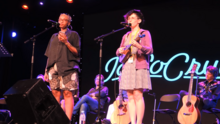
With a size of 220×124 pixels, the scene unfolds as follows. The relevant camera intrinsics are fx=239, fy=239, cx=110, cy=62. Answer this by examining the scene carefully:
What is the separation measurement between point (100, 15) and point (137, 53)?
4497 millimetres

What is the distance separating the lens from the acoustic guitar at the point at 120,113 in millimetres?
4918

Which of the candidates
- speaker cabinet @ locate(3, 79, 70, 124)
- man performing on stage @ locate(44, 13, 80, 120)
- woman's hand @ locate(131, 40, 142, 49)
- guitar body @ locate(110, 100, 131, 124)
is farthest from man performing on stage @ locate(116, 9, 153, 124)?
guitar body @ locate(110, 100, 131, 124)

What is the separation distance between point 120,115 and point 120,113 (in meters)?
0.04

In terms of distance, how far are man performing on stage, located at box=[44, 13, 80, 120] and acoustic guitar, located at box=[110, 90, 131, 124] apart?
77.0 inches

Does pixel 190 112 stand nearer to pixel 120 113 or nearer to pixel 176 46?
pixel 120 113

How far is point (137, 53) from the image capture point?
3.25m

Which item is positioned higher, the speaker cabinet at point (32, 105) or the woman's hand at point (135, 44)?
the woman's hand at point (135, 44)

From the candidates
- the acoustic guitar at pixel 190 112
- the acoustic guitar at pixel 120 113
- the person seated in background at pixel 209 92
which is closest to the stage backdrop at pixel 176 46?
the person seated in background at pixel 209 92

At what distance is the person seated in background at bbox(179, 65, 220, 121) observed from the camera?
464cm

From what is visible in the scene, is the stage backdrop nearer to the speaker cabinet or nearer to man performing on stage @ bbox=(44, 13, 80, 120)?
man performing on stage @ bbox=(44, 13, 80, 120)

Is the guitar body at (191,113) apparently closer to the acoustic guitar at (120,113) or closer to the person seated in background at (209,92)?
the person seated in background at (209,92)

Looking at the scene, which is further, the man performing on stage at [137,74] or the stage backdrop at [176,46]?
the stage backdrop at [176,46]

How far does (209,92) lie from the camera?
15.6 ft

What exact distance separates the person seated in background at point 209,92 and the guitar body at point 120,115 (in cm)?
126
